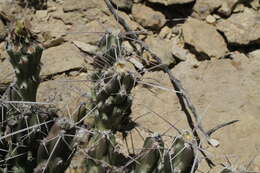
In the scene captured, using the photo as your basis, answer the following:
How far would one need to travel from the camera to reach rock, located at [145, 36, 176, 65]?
418 cm

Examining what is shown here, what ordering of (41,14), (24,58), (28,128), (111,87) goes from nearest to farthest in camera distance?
(28,128)
(111,87)
(24,58)
(41,14)

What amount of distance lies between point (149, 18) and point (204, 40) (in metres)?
0.55

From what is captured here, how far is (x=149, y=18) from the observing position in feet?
14.6

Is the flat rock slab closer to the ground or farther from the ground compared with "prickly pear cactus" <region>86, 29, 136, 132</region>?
closer to the ground

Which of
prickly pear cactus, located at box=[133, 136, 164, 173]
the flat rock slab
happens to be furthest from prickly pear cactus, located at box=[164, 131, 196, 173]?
the flat rock slab

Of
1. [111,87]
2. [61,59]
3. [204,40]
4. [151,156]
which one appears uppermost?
[111,87]

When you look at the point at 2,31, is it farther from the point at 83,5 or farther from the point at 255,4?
the point at 255,4

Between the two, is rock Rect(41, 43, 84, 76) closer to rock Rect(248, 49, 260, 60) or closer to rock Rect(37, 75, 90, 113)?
rock Rect(37, 75, 90, 113)

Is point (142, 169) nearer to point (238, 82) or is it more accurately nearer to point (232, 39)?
point (238, 82)

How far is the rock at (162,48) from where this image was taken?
4180 mm

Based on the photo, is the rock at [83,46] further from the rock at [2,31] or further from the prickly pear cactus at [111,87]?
the prickly pear cactus at [111,87]

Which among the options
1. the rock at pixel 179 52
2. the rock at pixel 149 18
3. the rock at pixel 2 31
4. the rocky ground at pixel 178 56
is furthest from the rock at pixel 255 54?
the rock at pixel 2 31

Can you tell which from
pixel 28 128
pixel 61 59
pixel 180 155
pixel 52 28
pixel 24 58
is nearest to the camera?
pixel 180 155

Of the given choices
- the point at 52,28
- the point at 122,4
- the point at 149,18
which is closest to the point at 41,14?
the point at 52,28
